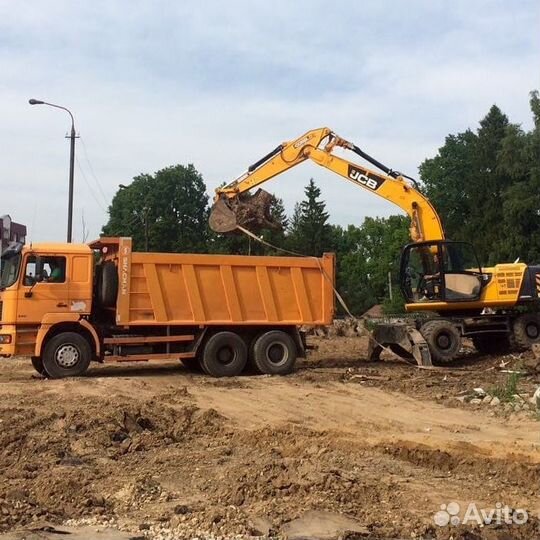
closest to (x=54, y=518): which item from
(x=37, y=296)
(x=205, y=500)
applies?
(x=205, y=500)

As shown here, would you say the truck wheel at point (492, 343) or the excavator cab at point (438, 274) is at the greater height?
the excavator cab at point (438, 274)

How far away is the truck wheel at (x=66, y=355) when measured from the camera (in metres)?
14.5

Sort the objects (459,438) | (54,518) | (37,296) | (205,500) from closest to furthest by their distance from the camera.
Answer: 1. (54,518)
2. (205,500)
3. (459,438)
4. (37,296)

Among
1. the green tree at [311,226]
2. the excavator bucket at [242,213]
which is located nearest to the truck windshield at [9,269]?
Result: the excavator bucket at [242,213]

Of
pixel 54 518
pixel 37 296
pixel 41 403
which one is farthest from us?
pixel 37 296

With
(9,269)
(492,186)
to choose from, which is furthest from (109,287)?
(492,186)

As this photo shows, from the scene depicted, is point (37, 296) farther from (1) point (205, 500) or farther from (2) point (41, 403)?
(1) point (205, 500)

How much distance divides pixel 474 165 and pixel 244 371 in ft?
166

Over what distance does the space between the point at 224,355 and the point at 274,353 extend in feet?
3.60

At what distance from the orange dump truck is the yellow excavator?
2.01 metres

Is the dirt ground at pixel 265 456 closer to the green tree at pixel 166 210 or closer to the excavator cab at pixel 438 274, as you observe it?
the excavator cab at pixel 438 274

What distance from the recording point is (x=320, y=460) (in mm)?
7527

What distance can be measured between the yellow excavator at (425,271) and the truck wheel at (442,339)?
2cm

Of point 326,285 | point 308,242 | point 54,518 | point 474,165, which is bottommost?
point 54,518
